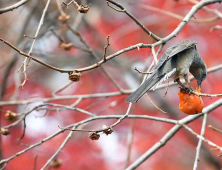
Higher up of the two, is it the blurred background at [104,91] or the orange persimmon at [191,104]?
the blurred background at [104,91]

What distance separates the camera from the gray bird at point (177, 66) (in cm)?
237

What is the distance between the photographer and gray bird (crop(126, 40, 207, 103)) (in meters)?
2.37

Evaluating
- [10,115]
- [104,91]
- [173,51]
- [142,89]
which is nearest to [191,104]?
[142,89]

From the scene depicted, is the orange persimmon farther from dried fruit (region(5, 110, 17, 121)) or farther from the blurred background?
the blurred background

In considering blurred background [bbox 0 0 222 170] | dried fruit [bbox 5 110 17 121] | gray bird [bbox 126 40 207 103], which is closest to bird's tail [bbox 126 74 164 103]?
gray bird [bbox 126 40 207 103]

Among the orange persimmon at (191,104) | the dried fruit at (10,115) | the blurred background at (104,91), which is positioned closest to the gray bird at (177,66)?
the orange persimmon at (191,104)

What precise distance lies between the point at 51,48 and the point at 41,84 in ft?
2.14

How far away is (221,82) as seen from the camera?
4969 millimetres

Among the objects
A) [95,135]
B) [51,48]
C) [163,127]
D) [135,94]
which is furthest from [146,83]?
[51,48]

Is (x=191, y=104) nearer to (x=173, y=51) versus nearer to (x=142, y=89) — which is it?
(x=142, y=89)

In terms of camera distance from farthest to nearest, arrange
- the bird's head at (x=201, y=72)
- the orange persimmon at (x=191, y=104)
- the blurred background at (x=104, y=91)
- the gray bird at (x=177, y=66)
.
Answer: the blurred background at (x=104, y=91)
the bird's head at (x=201, y=72)
the gray bird at (x=177, y=66)
the orange persimmon at (x=191, y=104)

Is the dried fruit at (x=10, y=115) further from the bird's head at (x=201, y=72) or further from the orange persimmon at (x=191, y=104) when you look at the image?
the bird's head at (x=201, y=72)

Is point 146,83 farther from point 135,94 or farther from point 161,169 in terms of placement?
point 161,169

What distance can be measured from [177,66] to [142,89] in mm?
540
